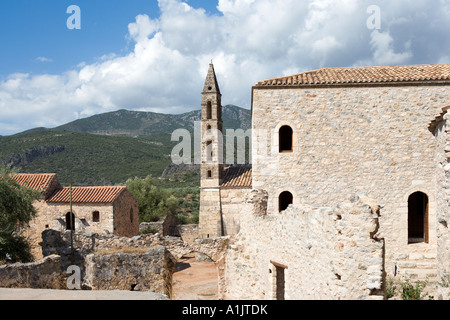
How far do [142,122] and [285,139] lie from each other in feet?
309

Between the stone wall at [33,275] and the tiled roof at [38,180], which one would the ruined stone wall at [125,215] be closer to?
the tiled roof at [38,180]

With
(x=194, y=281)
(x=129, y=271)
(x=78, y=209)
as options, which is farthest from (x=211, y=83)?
(x=129, y=271)

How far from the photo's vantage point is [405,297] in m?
9.16

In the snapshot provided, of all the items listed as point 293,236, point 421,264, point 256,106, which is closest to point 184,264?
point 256,106

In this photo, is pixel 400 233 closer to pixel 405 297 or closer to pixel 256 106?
pixel 405 297

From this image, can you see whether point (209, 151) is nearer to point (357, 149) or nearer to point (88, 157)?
point (357, 149)

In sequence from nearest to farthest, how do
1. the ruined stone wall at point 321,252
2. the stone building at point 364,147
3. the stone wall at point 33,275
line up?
the ruined stone wall at point 321,252
the stone wall at point 33,275
the stone building at point 364,147

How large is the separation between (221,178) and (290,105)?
8663 millimetres

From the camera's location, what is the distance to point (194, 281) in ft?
54.6

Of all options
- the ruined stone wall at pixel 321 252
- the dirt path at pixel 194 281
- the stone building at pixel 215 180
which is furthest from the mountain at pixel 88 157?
the ruined stone wall at pixel 321 252

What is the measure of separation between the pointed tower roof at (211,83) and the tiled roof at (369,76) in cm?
861

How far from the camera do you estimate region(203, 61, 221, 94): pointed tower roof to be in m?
22.1

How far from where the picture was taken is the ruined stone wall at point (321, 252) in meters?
5.12

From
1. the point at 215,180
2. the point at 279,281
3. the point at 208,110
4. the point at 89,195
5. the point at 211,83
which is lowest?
the point at 279,281
